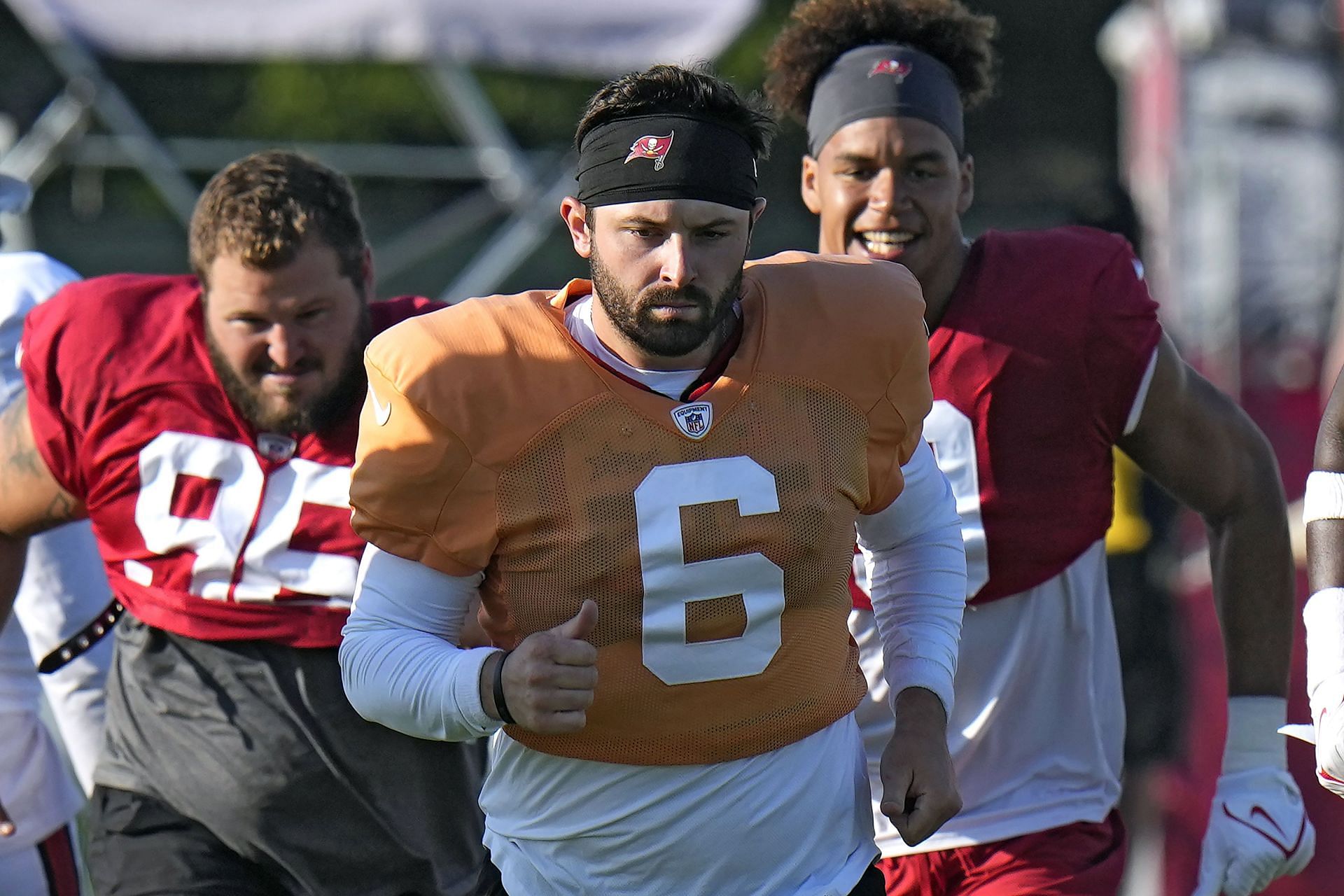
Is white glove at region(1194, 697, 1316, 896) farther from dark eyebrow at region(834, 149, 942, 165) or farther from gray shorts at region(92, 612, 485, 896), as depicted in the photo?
gray shorts at region(92, 612, 485, 896)

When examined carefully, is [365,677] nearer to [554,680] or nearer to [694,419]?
[554,680]

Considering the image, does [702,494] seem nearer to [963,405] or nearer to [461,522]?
[461,522]

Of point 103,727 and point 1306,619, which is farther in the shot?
point 103,727

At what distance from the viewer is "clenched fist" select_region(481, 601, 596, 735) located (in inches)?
87.5

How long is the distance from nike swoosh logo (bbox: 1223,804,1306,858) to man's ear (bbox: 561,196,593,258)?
156 cm

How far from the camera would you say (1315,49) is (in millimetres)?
10039

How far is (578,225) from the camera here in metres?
2.62

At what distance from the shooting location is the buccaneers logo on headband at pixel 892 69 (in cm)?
340

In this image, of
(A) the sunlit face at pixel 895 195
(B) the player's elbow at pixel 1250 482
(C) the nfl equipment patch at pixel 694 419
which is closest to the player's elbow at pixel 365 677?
(C) the nfl equipment patch at pixel 694 419

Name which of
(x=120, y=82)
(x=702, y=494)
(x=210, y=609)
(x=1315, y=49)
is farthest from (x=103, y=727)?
(x=120, y=82)

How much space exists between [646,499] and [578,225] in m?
0.46

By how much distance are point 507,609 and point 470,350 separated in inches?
14.0

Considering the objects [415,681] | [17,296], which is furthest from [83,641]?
[415,681]

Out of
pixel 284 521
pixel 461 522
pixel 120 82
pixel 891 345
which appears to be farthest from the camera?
pixel 120 82
